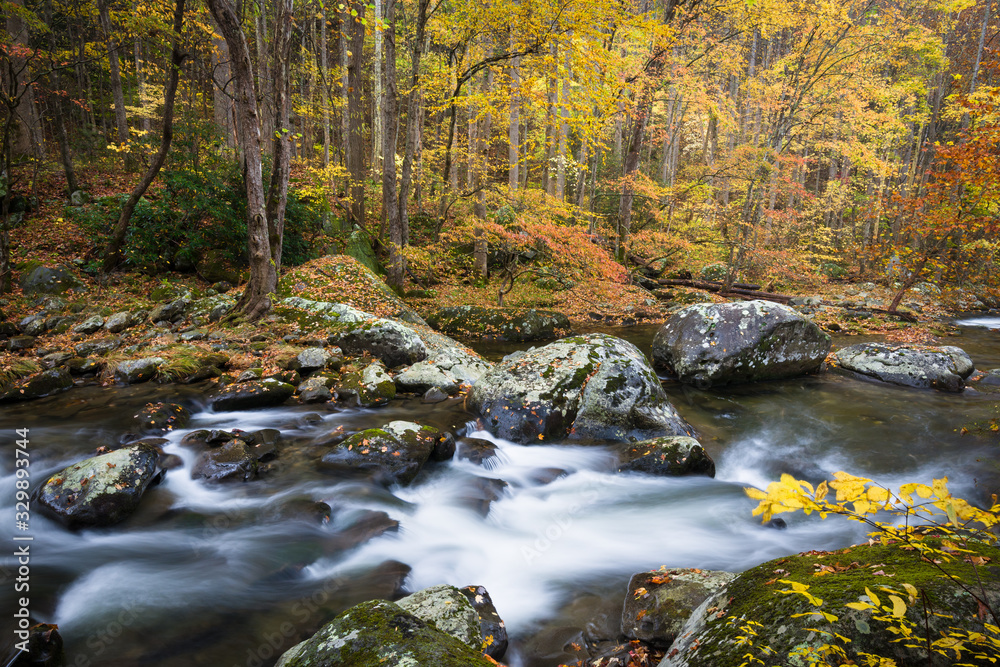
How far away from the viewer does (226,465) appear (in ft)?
17.4

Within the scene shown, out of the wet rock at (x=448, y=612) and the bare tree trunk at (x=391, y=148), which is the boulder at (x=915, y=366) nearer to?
the wet rock at (x=448, y=612)

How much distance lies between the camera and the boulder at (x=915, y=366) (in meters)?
8.28

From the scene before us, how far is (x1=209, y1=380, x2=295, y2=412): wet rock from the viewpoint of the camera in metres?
6.88

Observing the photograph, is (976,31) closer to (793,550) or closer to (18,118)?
(793,550)

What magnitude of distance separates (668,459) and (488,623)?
334 cm

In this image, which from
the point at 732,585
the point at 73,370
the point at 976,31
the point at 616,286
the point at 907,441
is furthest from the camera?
the point at 976,31

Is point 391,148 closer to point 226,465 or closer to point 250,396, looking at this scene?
point 250,396

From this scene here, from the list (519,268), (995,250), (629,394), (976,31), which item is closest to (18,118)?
(519,268)

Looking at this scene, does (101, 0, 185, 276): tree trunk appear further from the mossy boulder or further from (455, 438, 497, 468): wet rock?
the mossy boulder

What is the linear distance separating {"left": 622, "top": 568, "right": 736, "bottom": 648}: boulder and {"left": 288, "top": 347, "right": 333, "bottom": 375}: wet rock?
250 inches

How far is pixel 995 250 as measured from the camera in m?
13.2

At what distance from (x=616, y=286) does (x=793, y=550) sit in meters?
11.0

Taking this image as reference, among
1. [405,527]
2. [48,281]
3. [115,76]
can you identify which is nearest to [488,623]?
[405,527]

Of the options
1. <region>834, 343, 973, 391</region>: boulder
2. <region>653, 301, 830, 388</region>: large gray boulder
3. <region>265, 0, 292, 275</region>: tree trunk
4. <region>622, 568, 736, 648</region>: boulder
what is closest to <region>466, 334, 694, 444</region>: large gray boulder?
<region>653, 301, 830, 388</region>: large gray boulder
